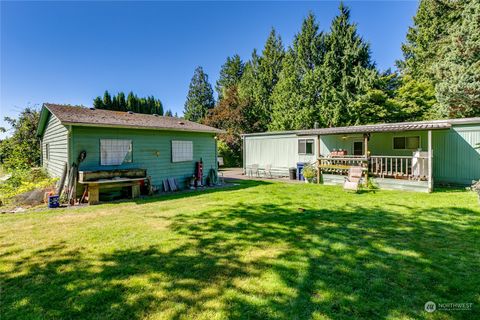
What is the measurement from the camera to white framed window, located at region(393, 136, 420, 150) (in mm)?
11055

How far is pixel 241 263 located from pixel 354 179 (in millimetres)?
7416

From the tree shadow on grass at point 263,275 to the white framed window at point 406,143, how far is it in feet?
23.8

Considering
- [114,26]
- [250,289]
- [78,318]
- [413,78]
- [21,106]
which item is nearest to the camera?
[78,318]

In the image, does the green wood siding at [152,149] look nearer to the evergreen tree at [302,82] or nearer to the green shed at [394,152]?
the green shed at [394,152]

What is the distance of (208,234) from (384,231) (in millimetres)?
3443

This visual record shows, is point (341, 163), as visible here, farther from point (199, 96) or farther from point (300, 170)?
point (199, 96)

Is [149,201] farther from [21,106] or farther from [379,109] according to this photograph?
[379,109]

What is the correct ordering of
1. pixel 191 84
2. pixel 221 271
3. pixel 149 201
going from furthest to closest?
1. pixel 191 84
2. pixel 149 201
3. pixel 221 271

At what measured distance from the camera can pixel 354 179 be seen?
931cm

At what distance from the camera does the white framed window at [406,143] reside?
36.3 feet

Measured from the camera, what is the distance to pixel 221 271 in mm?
3215

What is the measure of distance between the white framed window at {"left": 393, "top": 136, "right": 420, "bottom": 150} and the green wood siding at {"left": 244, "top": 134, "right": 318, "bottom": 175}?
3.81 metres

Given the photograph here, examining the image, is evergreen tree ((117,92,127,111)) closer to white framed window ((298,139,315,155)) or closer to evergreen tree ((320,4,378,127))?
evergreen tree ((320,4,378,127))

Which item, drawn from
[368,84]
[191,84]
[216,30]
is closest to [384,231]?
[216,30]
